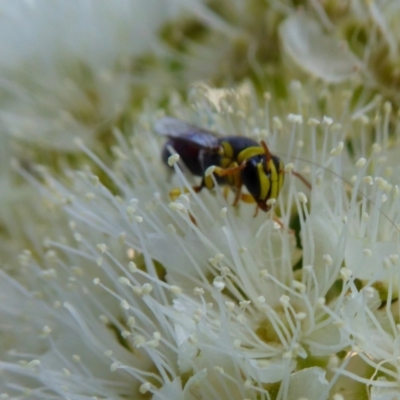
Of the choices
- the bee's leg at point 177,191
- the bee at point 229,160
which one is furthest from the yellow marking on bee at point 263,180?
the bee's leg at point 177,191

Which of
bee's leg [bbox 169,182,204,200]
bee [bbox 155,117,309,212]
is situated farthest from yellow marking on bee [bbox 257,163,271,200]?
bee's leg [bbox 169,182,204,200]

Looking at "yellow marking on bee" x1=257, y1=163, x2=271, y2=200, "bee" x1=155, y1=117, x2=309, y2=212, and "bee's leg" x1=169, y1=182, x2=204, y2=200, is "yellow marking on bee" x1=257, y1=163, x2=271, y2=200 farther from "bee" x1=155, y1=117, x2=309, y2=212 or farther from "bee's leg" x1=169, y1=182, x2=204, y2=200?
"bee's leg" x1=169, y1=182, x2=204, y2=200

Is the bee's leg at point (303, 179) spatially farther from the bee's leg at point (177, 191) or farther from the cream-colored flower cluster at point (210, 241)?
the bee's leg at point (177, 191)

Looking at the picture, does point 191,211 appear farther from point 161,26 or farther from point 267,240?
point 161,26

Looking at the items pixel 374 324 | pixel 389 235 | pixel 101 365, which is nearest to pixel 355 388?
pixel 374 324

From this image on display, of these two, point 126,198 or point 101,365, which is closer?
point 101,365

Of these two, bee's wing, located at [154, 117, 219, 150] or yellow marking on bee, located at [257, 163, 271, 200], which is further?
bee's wing, located at [154, 117, 219, 150]
